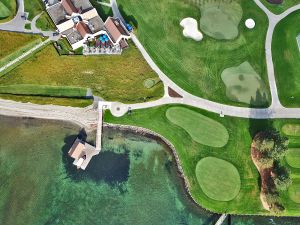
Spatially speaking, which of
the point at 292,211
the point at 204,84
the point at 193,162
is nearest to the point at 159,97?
the point at 204,84

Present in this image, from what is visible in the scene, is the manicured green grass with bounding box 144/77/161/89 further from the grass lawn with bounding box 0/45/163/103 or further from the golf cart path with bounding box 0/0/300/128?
the golf cart path with bounding box 0/0/300/128

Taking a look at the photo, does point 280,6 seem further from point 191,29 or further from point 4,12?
point 4,12

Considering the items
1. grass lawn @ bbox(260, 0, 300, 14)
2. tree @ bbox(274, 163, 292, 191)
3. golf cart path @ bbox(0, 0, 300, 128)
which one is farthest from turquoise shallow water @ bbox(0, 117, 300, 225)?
grass lawn @ bbox(260, 0, 300, 14)

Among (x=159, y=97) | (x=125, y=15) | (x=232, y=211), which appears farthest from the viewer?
(x=125, y=15)

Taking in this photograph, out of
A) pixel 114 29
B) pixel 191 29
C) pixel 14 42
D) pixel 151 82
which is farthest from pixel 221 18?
pixel 14 42

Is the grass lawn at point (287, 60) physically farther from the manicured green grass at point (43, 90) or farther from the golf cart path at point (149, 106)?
the manicured green grass at point (43, 90)

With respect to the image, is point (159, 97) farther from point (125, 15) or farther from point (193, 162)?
point (125, 15)

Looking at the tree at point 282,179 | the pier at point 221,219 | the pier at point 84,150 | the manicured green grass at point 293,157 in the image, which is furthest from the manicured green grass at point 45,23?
the manicured green grass at point 293,157
